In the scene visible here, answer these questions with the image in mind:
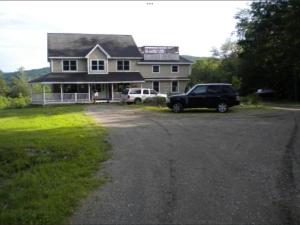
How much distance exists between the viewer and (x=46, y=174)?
354 inches

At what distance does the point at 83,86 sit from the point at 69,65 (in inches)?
107

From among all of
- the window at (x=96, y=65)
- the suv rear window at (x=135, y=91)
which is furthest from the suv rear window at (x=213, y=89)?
the window at (x=96, y=65)

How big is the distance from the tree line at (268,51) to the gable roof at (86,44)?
868cm

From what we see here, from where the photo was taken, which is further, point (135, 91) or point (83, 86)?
point (83, 86)

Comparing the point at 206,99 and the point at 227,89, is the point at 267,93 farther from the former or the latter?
the point at 206,99

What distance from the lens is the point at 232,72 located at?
195ft

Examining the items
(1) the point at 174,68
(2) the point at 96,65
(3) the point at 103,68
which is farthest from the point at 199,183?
(1) the point at 174,68

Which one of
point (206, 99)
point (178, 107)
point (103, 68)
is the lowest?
point (178, 107)

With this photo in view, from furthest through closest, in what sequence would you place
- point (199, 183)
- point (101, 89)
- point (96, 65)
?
point (101, 89) < point (96, 65) < point (199, 183)

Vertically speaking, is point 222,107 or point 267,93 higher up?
point 267,93

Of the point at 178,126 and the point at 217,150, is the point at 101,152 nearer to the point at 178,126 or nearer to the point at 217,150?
the point at 217,150

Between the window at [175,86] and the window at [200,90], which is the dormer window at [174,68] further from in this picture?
the window at [200,90]

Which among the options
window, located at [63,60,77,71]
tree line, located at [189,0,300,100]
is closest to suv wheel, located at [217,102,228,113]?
tree line, located at [189,0,300,100]

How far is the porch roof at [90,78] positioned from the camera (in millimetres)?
44344
